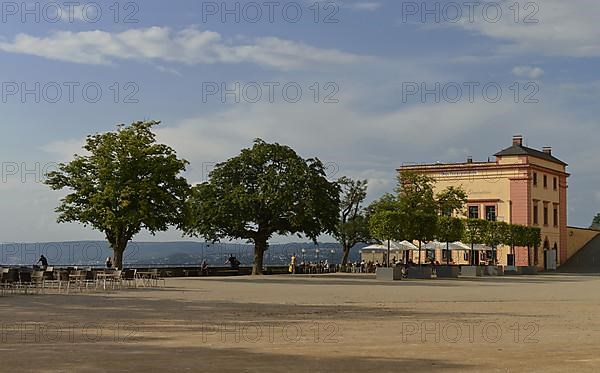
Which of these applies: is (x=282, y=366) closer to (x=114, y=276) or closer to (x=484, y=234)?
(x=114, y=276)

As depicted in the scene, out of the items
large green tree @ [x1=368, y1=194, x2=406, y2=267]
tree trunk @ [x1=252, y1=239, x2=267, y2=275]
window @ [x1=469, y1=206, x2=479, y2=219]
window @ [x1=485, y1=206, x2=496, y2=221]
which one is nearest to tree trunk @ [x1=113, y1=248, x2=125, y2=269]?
tree trunk @ [x1=252, y1=239, x2=267, y2=275]

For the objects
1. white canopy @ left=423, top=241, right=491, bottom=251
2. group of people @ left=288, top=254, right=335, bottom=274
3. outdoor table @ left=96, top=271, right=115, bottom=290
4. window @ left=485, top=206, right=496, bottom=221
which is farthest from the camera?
window @ left=485, top=206, right=496, bottom=221

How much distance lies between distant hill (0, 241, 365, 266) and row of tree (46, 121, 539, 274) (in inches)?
137

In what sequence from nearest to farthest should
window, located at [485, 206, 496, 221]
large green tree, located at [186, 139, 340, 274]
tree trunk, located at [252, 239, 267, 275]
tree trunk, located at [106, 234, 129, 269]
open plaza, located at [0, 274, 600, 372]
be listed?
open plaza, located at [0, 274, 600, 372] < tree trunk, located at [106, 234, 129, 269] < large green tree, located at [186, 139, 340, 274] < tree trunk, located at [252, 239, 267, 275] < window, located at [485, 206, 496, 221]

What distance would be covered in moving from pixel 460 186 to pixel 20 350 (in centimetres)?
6632

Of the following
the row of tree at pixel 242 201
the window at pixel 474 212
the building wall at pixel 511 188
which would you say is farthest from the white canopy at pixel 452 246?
the window at pixel 474 212

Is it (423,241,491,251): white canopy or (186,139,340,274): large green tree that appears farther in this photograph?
(423,241,491,251): white canopy

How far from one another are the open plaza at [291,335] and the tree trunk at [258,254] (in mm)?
25125

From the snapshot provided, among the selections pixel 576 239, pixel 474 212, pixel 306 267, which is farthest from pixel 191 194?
pixel 576 239

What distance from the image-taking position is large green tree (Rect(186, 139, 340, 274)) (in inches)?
1935

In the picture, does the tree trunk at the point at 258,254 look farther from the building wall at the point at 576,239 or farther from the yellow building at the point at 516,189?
the building wall at the point at 576,239

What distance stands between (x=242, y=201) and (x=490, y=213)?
35896 mm

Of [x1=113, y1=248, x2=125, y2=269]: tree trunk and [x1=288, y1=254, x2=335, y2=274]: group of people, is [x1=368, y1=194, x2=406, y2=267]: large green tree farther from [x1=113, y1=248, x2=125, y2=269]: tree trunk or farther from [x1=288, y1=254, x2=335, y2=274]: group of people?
[x1=113, y1=248, x2=125, y2=269]: tree trunk

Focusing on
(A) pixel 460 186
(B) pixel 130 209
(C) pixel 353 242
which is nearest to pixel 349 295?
(B) pixel 130 209
